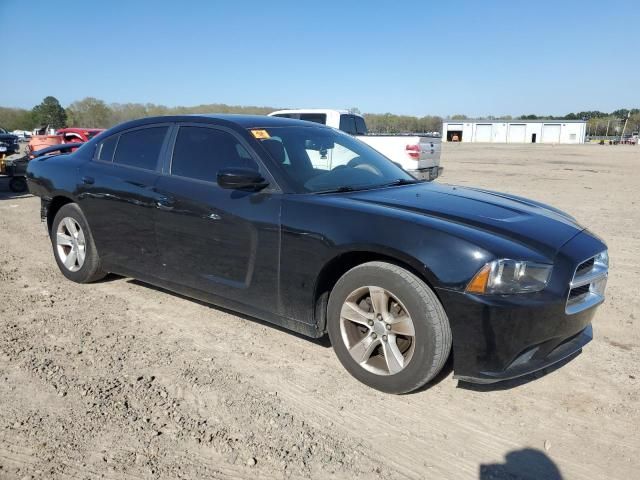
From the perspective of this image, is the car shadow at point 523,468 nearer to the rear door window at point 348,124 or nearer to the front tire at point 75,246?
the front tire at point 75,246

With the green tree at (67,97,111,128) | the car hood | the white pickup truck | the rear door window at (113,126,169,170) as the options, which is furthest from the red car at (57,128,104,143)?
the green tree at (67,97,111,128)

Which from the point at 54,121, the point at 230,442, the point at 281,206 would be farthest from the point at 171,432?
the point at 54,121

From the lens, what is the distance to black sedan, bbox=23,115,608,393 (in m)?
2.76

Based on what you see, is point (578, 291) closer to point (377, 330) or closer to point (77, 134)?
point (377, 330)

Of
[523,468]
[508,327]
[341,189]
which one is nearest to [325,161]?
[341,189]

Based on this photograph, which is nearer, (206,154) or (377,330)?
(377,330)

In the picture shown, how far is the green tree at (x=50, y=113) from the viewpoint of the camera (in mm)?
95938

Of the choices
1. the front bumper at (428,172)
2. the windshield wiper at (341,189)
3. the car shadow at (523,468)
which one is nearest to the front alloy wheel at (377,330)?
the car shadow at (523,468)

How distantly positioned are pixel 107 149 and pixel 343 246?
281cm

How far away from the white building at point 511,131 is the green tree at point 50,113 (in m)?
74.0

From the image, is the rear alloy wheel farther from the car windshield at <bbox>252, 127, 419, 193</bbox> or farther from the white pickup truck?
the white pickup truck

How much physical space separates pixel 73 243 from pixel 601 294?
4562 millimetres

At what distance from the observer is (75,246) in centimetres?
504

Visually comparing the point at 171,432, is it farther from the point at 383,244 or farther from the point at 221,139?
the point at 221,139
